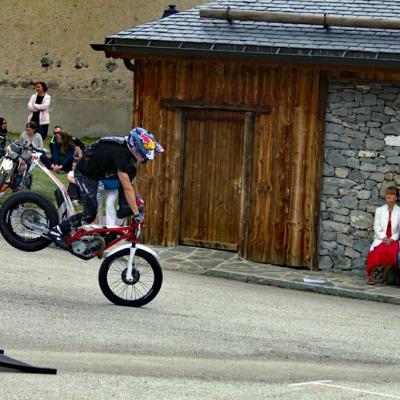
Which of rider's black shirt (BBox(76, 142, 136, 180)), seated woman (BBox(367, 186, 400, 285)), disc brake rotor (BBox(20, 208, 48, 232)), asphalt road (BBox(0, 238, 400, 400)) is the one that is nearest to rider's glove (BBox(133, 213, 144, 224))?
rider's black shirt (BBox(76, 142, 136, 180))

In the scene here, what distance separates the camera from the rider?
14008mm

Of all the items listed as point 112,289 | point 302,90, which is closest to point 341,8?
point 302,90

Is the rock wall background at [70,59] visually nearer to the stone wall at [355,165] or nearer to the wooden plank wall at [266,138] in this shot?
the wooden plank wall at [266,138]

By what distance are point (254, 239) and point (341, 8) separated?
146 inches

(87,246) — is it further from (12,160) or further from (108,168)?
(12,160)

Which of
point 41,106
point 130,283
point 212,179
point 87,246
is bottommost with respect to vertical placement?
point 130,283

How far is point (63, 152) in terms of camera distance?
20.5 m

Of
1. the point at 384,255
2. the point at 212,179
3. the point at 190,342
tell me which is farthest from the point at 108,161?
the point at 212,179

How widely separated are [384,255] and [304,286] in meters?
1.20

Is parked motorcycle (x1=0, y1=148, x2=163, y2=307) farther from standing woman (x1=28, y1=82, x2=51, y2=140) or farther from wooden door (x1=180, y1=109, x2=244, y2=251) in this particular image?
standing woman (x1=28, y1=82, x2=51, y2=140)

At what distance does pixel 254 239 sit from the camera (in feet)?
64.5

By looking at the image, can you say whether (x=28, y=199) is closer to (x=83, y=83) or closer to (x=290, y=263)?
(x=290, y=263)

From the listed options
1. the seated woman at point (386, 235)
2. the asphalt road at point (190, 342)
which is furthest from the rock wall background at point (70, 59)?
the asphalt road at point (190, 342)

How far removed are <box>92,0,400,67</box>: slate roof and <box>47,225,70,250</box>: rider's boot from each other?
541cm
